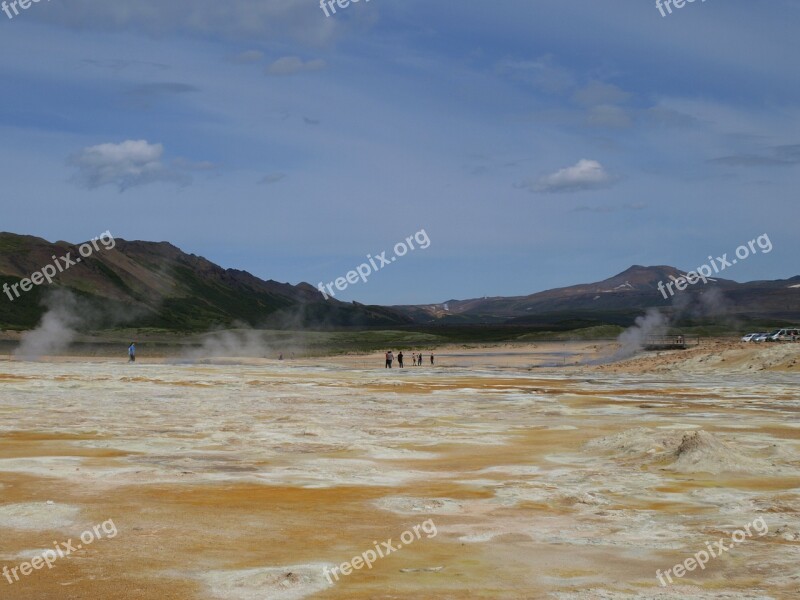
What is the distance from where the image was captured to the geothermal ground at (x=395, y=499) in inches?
428

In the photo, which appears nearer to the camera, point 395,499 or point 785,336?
point 395,499

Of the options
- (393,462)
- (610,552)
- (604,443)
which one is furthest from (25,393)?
(610,552)

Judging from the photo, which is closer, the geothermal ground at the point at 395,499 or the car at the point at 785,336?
the geothermal ground at the point at 395,499

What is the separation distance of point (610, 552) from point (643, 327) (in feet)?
352

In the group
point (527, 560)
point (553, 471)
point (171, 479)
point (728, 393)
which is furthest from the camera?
point (728, 393)

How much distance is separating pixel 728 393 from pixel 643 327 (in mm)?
74191

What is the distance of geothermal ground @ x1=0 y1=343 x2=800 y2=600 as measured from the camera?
35.6 ft

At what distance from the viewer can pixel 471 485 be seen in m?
17.6

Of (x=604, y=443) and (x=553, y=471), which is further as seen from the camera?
(x=604, y=443)

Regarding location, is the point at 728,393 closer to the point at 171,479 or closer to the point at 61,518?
the point at 171,479

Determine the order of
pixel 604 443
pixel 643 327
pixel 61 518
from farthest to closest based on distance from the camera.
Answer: pixel 643 327, pixel 604 443, pixel 61 518

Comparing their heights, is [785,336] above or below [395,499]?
above

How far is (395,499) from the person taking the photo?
635 inches

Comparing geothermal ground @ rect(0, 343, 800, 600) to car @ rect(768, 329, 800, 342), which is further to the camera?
car @ rect(768, 329, 800, 342)
